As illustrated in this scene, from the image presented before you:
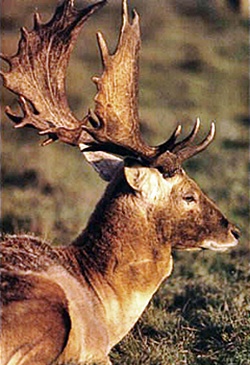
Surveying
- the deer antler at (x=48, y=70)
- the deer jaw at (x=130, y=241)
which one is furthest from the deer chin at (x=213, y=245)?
the deer antler at (x=48, y=70)

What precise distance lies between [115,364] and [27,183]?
6.70 metres

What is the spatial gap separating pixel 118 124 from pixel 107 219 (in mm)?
579

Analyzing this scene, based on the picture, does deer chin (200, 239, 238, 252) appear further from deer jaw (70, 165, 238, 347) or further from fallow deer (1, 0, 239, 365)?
→ deer jaw (70, 165, 238, 347)

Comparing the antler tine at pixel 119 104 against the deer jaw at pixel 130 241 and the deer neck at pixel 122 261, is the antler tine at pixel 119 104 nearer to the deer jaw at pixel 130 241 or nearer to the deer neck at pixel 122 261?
the deer jaw at pixel 130 241

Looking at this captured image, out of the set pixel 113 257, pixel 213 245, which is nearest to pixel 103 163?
pixel 113 257

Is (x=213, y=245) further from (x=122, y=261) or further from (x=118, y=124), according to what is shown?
(x=118, y=124)

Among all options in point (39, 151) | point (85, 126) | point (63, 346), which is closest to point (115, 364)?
point (63, 346)

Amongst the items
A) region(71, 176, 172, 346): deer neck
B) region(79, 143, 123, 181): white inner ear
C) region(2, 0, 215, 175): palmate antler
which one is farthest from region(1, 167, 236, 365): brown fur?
region(79, 143, 123, 181): white inner ear

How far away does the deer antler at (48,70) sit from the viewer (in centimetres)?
594

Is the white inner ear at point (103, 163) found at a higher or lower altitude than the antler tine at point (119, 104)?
lower

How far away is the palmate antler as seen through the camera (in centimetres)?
583

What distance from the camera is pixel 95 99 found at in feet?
19.2

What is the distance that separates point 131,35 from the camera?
6234 mm

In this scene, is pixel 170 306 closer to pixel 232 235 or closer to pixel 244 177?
pixel 232 235
